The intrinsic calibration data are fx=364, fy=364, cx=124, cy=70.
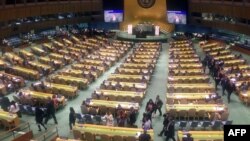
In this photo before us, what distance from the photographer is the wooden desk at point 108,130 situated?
648 inches

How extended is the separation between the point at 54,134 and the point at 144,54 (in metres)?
18.1

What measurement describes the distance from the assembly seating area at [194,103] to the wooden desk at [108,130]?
1.96 m

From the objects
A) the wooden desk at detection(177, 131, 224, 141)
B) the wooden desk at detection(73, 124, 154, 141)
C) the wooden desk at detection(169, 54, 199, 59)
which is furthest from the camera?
the wooden desk at detection(169, 54, 199, 59)

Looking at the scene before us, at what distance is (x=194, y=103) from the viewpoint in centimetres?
2014

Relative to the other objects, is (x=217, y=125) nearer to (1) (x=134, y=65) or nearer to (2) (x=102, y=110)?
(2) (x=102, y=110)

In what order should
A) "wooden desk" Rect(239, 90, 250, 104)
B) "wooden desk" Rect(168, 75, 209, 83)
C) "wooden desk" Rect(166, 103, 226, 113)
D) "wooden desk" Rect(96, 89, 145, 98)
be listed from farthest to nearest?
"wooden desk" Rect(168, 75, 209, 83) → "wooden desk" Rect(96, 89, 145, 98) → "wooden desk" Rect(239, 90, 250, 104) → "wooden desk" Rect(166, 103, 226, 113)

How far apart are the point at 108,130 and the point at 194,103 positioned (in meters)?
5.76

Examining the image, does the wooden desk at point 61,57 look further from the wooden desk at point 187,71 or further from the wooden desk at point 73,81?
the wooden desk at point 187,71

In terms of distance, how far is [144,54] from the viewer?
3378cm

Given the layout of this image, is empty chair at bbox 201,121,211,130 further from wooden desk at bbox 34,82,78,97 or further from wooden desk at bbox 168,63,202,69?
wooden desk at bbox 168,63,202,69

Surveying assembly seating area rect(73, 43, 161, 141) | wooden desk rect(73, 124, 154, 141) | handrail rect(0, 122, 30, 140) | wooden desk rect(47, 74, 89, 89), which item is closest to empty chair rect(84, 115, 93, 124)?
assembly seating area rect(73, 43, 161, 141)

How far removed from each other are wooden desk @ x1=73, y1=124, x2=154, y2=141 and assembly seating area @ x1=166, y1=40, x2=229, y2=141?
6.44 feet

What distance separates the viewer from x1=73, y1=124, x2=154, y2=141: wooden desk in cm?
1645

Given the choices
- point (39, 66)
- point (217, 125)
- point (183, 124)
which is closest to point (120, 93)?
point (183, 124)
